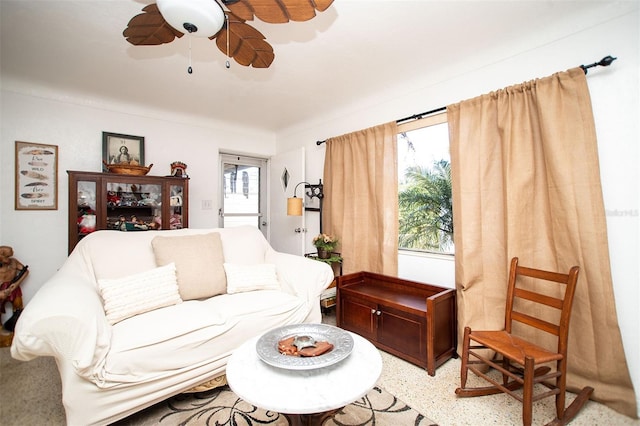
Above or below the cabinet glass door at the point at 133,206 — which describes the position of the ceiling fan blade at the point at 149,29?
above

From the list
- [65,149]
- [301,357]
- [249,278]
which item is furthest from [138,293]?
[65,149]

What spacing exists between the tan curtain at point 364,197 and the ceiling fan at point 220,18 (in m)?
1.55

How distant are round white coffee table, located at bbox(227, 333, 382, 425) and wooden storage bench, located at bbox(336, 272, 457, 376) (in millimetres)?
868

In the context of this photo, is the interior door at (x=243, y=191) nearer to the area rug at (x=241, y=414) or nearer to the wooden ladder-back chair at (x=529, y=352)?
the area rug at (x=241, y=414)

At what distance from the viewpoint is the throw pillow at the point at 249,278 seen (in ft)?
7.25

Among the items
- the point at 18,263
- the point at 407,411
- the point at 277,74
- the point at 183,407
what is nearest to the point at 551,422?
the point at 407,411

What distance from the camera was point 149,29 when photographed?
144cm

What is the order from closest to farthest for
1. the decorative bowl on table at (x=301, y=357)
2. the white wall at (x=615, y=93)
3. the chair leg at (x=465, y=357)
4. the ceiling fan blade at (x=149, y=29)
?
the decorative bowl on table at (x=301, y=357) < the ceiling fan blade at (x=149, y=29) < the white wall at (x=615, y=93) < the chair leg at (x=465, y=357)

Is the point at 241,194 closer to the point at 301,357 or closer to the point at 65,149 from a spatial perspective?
the point at 65,149

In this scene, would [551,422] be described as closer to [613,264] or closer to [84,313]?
[613,264]

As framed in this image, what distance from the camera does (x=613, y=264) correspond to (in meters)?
1.67

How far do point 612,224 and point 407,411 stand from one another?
5.40ft

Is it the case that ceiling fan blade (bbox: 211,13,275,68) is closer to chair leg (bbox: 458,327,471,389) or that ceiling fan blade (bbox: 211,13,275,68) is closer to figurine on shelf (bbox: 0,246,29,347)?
chair leg (bbox: 458,327,471,389)

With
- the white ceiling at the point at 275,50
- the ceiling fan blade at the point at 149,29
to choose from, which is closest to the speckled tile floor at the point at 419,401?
the ceiling fan blade at the point at 149,29
